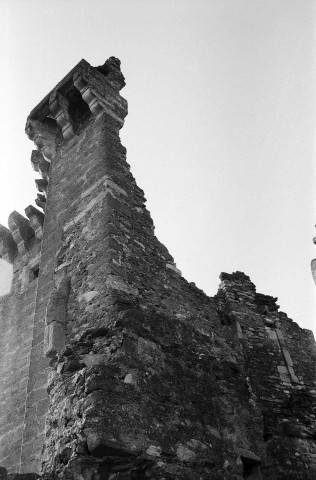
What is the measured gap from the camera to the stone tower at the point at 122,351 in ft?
13.4

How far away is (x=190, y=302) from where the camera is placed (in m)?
5.61

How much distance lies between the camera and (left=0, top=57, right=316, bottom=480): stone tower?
4.09m

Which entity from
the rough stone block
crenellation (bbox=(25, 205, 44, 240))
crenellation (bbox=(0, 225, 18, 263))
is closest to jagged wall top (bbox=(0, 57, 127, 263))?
crenellation (bbox=(25, 205, 44, 240))

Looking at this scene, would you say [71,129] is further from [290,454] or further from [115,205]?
[290,454]

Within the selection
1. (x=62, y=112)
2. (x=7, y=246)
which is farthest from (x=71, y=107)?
(x=7, y=246)

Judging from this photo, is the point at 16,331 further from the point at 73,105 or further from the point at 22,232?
the point at 73,105

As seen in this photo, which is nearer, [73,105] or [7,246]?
[73,105]

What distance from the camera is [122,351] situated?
172 inches

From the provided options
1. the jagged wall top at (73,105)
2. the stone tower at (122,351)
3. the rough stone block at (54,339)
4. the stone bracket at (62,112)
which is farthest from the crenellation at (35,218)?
the rough stone block at (54,339)

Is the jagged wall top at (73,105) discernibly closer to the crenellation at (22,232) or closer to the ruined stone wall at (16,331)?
the ruined stone wall at (16,331)

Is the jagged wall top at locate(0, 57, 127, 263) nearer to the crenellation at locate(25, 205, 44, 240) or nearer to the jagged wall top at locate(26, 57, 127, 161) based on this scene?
the jagged wall top at locate(26, 57, 127, 161)

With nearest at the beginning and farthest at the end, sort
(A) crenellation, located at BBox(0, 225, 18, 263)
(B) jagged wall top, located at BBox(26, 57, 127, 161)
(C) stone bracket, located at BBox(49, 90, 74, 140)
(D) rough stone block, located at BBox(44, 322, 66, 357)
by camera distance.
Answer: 1. (D) rough stone block, located at BBox(44, 322, 66, 357)
2. (B) jagged wall top, located at BBox(26, 57, 127, 161)
3. (C) stone bracket, located at BBox(49, 90, 74, 140)
4. (A) crenellation, located at BBox(0, 225, 18, 263)

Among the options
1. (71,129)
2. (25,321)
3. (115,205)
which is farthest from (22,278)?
(115,205)

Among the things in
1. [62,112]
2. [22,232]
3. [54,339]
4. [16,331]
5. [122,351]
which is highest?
[22,232]
